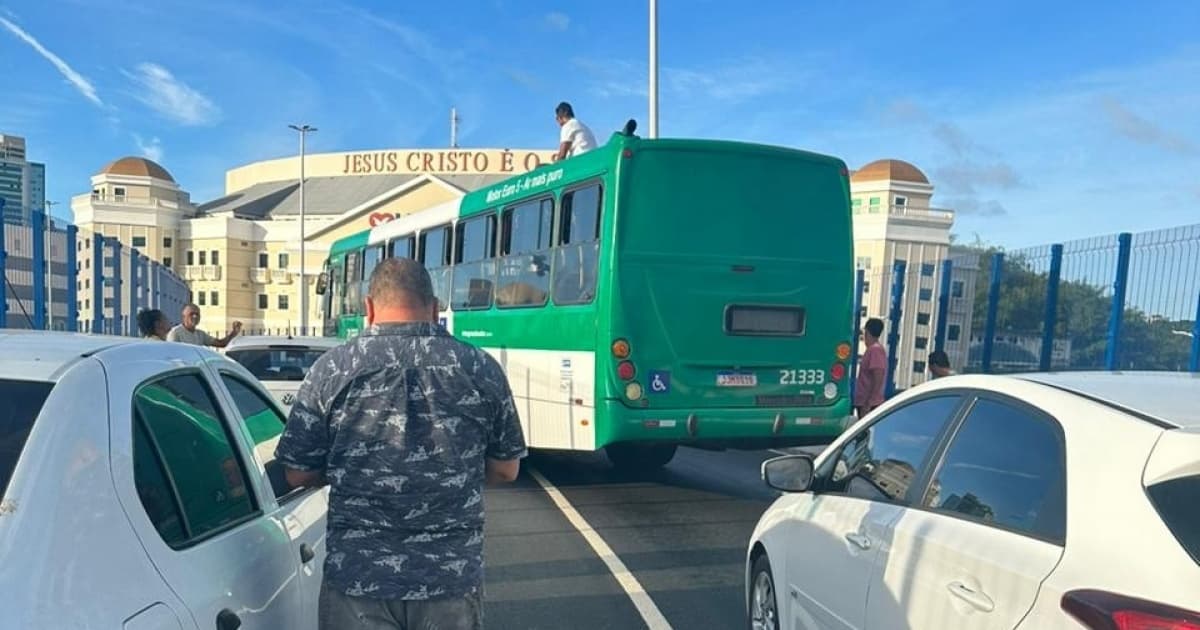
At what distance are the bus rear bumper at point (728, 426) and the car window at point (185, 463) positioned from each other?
4.82 metres

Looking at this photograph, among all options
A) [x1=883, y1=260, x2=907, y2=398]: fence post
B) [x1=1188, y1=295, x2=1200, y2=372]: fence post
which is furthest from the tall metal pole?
[x1=1188, y1=295, x2=1200, y2=372]: fence post

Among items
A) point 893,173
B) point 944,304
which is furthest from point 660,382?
point 893,173

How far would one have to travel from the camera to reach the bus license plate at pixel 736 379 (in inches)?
300

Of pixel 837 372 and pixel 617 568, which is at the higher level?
pixel 837 372

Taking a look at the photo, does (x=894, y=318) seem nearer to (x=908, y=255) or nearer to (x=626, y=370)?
(x=626, y=370)

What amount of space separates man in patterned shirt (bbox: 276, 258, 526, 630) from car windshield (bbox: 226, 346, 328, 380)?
6073 mm

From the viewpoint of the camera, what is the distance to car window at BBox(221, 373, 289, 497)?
3154 mm

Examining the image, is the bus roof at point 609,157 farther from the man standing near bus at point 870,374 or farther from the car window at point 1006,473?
the car window at point 1006,473

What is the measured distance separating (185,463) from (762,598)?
2762 millimetres

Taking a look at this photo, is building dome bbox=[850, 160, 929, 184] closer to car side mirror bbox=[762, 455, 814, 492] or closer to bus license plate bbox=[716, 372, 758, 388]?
bus license plate bbox=[716, 372, 758, 388]

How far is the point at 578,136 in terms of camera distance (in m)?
9.92

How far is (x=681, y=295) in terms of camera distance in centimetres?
753

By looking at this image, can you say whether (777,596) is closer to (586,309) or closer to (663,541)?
(663,541)

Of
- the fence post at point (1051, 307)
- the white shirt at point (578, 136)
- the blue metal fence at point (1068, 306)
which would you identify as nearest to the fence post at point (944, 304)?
the blue metal fence at point (1068, 306)
